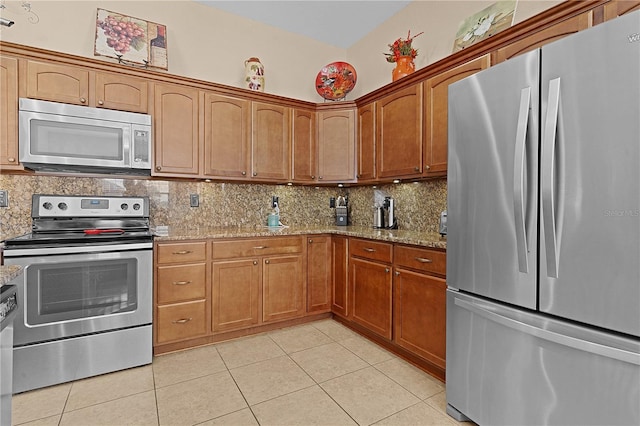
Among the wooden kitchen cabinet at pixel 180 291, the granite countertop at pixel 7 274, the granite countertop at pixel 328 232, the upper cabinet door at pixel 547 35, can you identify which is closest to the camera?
the granite countertop at pixel 7 274

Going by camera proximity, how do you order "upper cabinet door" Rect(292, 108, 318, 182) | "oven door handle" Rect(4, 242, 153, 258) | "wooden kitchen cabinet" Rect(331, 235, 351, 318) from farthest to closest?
"upper cabinet door" Rect(292, 108, 318, 182)
"wooden kitchen cabinet" Rect(331, 235, 351, 318)
"oven door handle" Rect(4, 242, 153, 258)

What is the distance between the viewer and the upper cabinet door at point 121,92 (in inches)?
101

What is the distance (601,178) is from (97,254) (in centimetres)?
277

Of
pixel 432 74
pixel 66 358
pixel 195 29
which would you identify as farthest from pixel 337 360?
pixel 195 29

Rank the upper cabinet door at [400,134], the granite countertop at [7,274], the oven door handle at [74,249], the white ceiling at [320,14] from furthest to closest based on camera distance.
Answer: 1. the white ceiling at [320,14]
2. the upper cabinet door at [400,134]
3. the oven door handle at [74,249]
4. the granite countertop at [7,274]

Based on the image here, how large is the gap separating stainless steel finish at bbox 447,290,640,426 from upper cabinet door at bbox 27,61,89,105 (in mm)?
2960

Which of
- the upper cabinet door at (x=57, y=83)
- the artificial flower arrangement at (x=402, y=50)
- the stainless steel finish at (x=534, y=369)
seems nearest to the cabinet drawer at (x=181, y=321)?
the upper cabinet door at (x=57, y=83)

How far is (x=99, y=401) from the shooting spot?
6.40 ft

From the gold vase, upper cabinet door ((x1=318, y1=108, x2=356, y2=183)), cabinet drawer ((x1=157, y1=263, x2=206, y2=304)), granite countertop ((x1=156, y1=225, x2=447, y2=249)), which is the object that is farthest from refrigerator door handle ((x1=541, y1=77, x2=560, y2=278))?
cabinet drawer ((x1=157, y1=263, x2=206, y2=304))

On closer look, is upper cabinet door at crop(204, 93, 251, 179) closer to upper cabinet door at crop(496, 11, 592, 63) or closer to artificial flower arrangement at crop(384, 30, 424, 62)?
artificial flower arrangement at crop(384, 30, 424, 62)

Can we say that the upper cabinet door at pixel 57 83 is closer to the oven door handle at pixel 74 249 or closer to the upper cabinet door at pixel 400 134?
the oven door handle at pixel 74 249

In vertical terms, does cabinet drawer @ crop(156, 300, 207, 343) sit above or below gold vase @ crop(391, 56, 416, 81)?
below

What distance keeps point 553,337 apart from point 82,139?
123 inches

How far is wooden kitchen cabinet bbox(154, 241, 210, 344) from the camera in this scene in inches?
98.9
